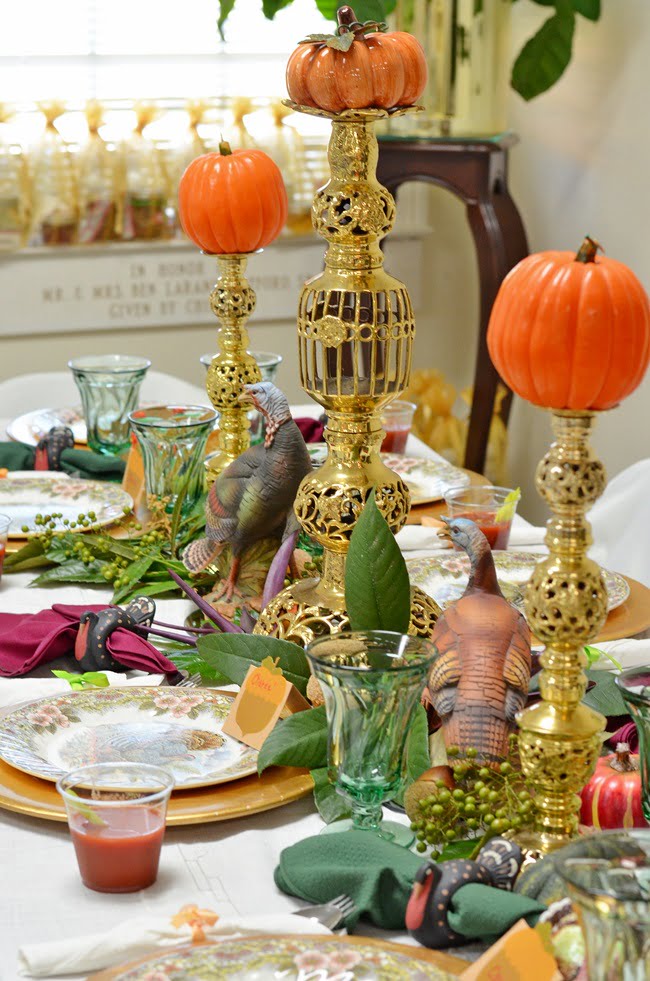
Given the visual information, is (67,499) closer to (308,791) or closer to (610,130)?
(308,791)

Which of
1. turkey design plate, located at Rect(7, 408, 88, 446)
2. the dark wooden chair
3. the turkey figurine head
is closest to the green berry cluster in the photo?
the turkey figurine head

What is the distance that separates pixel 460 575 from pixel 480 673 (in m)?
0.56

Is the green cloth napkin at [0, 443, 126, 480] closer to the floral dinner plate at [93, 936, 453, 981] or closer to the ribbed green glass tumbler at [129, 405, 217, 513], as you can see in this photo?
the ribbed green glass tumbler at [129, 405, 217, 513]

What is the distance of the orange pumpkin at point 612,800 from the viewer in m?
0.88

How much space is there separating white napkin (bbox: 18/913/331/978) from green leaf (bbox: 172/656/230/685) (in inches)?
14.9

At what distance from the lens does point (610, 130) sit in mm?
3164

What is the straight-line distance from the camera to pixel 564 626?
2.59 feet

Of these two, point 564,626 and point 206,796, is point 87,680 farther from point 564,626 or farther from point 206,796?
point 564,626

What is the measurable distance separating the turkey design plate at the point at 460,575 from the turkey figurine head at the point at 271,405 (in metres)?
0.27

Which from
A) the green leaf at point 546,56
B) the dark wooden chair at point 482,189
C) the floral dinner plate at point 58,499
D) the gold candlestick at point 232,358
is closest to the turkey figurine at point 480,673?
the gold candlestick at point 232,358

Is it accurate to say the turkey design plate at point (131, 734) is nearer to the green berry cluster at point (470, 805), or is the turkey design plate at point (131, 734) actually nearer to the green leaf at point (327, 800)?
the green leaf at point (327, 800)

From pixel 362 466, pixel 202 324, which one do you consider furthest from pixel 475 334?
pixel 362 466

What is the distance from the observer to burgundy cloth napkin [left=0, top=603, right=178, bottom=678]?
4.04ft

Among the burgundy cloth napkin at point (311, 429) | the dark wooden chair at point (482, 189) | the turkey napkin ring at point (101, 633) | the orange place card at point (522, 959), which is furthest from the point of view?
the dark wooden chair at point (482, 189)
